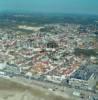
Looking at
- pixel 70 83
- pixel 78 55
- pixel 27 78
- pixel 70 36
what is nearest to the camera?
pixel 70 83

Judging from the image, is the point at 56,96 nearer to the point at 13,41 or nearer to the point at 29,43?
the point at 29,43

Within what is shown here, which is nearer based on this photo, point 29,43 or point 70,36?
point 29,43

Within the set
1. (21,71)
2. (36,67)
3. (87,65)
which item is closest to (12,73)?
(21,71)

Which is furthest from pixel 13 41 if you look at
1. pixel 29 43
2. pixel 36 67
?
pixel 36 67

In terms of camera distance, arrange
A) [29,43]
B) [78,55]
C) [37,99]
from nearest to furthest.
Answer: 1. [37,99]
2. [78,55]
3. [29,43]

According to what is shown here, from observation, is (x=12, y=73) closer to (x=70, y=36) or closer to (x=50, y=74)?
(x=50, y=74)

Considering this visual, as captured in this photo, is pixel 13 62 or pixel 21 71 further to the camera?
pixel 13 62

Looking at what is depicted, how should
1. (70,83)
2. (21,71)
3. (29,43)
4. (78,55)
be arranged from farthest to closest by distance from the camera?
1. (29,43)
2. (78,55)
3. (21,71)
4. (70,83)

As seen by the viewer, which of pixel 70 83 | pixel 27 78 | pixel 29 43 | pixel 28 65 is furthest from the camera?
pixel 29 43
